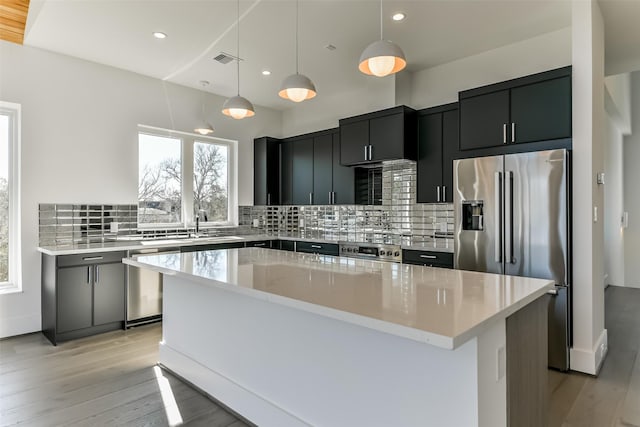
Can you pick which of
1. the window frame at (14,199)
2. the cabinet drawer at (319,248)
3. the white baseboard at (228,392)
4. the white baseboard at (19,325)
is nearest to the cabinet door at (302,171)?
the cabinet drawer at (319,248)

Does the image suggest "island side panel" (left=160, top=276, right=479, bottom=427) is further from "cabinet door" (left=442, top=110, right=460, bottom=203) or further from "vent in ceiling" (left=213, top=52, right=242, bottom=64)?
"cabinet door" (left=442, top=110, right=460, bottom=203)

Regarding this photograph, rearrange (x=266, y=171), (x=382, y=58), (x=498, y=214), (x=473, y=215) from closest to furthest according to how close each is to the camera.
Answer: (x=382, y=58) < (x=498, y=214) < (x=473, y=215) < (x=266, y=171)

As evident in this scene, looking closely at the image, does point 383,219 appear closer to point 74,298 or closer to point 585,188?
point 585,188

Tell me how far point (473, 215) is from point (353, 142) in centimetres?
189

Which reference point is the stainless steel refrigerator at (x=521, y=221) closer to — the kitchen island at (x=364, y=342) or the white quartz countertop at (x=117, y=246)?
the kitchen island at (x=364, y=342)

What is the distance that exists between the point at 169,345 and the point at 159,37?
9.45 ft

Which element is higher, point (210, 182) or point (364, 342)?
point (210, 182)

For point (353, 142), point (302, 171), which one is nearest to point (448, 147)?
point (353, 142)

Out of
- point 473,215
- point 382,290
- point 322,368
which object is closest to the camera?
point 382,290

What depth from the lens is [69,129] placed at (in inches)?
159

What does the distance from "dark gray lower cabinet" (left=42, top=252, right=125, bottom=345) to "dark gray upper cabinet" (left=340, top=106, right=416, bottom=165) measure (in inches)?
115

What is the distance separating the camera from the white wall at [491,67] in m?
3.57

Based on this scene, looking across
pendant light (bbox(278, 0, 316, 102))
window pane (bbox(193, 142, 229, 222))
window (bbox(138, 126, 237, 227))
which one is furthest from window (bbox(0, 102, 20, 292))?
pendant light (bbox(278, 0, 316, 102))

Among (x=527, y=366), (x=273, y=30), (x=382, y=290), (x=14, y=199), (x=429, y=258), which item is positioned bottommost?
(x=527, y=366)
